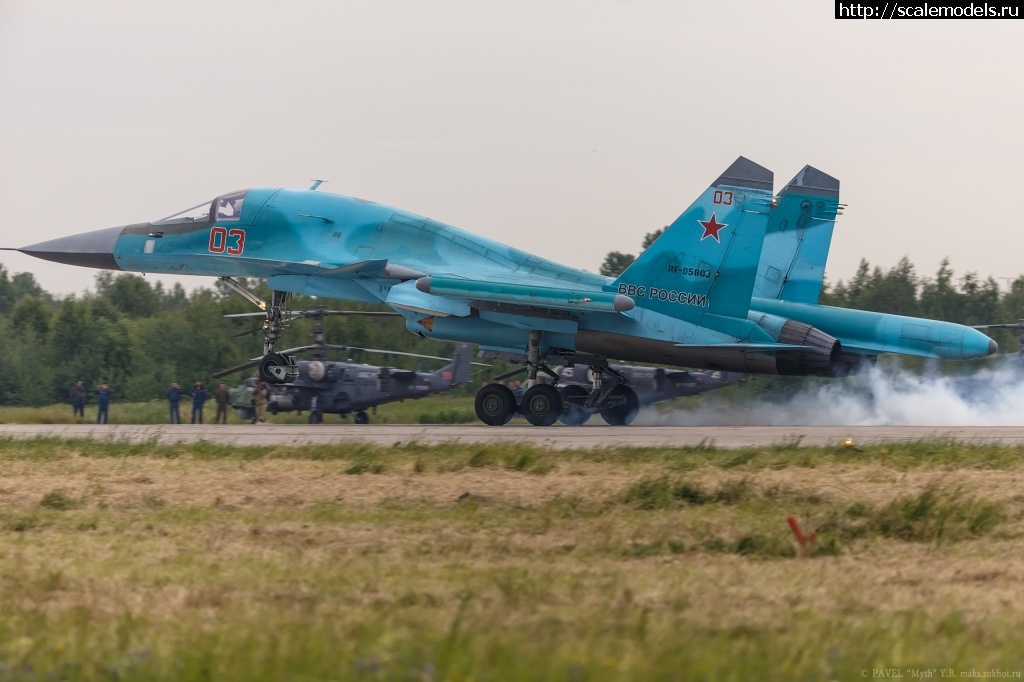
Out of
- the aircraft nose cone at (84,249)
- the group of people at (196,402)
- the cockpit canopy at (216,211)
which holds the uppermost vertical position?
the cockpit canopy at (216,211)

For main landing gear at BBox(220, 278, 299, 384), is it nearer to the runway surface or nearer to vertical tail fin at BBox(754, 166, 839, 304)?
the runway surface

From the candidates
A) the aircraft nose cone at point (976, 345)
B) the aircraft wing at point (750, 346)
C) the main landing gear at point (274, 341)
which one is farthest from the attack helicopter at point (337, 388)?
the aircraft nose cone at point (976, 345)

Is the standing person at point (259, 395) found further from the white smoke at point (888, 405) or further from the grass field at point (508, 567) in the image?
the grass field at point (508, 567)

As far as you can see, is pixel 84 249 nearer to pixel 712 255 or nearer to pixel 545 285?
pixel 545 285

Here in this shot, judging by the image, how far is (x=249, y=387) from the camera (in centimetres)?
3195

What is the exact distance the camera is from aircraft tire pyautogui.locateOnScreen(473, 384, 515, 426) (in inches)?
1017

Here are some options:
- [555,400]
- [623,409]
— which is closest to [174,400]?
[555,400]

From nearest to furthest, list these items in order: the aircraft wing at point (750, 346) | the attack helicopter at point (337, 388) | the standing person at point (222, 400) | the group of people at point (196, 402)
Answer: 1. the aircraft wing at point (750, 346)
2. the attack helicopter at point (337, 388)
3. the group of people at point (196, 402)
4. the standing person at point (222, 400)

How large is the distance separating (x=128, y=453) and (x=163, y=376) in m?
25.1

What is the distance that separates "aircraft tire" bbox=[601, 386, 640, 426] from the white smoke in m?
1.74

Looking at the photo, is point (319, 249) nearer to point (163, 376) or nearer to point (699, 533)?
point (699, 533)

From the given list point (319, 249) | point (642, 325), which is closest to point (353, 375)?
point (319, 249)

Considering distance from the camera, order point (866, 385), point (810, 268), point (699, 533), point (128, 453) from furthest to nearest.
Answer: point (866, 385), point (810, 268), point (128, 453), point (699, 533)

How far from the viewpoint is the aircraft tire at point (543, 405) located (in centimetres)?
2534
